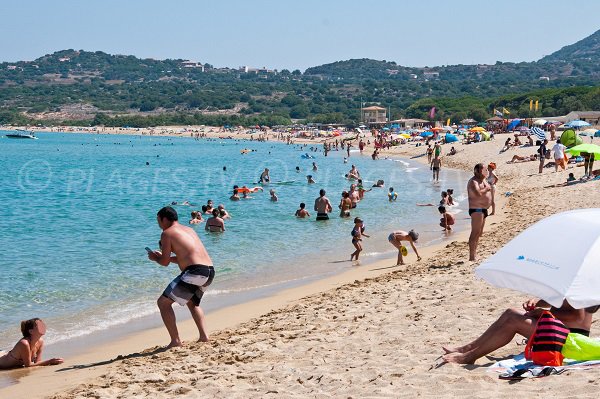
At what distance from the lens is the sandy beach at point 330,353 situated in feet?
16.2

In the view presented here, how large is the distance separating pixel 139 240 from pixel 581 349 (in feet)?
44.9

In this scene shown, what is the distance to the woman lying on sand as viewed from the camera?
23.0 feet

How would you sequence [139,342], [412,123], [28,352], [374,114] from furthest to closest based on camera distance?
[374,114] < [412,123] < [139,342] < [28,352]

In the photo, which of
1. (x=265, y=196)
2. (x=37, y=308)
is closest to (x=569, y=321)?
(x=37, y=308)

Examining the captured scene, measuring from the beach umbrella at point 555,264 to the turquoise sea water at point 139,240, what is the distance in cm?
571

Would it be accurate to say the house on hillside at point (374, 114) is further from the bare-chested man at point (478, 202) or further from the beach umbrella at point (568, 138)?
the bare-chested man at point (478, 202)

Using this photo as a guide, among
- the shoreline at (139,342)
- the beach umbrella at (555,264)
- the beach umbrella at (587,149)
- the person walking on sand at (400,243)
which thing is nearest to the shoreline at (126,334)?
the shoreline at (139,342)

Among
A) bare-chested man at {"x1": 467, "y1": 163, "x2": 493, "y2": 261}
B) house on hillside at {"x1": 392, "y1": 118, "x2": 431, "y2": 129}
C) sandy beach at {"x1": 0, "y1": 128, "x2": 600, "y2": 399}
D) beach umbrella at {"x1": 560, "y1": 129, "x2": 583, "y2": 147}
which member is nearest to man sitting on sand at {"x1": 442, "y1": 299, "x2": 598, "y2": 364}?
sandy beach at {"x1": 0, "y1": 128, "x2": 600, "y2": 399}

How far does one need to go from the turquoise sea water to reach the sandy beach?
62.1 inches

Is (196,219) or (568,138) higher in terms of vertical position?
(568,138)

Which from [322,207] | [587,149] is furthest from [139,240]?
[587,149]

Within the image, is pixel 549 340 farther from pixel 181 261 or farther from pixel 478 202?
pixel 478 202

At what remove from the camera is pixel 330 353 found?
609cm

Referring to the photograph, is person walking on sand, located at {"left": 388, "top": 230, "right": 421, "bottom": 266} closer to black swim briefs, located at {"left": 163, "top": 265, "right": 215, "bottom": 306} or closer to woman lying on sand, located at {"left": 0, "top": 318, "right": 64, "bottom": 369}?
black swim briefs, located at {"left": 163, "top": 265, "right": 215, "bottom": 306}
